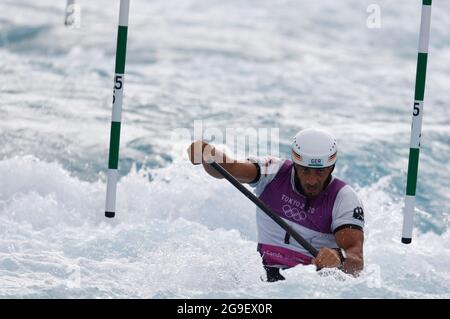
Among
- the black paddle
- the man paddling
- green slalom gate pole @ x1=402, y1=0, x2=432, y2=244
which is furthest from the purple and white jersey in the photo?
green slalom gate pole @ x1=402, y1=0, x2=432, y2=244

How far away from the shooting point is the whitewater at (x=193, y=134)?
289 inches

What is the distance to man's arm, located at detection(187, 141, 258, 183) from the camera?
21.9 feet

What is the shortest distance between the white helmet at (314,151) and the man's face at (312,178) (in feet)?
0.17

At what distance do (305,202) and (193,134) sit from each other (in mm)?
5989

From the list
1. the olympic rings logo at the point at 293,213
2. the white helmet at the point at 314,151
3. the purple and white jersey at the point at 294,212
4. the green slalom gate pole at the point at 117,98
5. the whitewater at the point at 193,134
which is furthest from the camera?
the green slalom gate pole at the point at 117,98

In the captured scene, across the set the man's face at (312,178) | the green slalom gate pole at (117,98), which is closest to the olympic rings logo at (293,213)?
the man's face at (312,178)

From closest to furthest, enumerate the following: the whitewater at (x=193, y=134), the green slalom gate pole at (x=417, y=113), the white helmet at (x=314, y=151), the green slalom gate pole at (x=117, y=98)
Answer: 1. the white helmet at (x=314, y=151)
2. the whitewater at (x=193, y=134)
3. the green slalom gate pole at (x=117, y=98)
4. the green slalom gate pole at (x=417, y=113)

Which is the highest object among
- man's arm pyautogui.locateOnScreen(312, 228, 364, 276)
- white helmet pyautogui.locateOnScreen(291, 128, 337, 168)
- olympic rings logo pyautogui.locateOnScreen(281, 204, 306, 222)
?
white helmet pyautogui.locateOnScreen(291, 128, 337, 168)

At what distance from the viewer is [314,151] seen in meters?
6.64

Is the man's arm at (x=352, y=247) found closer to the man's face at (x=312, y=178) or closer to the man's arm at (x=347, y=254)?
the man's arm at (x=347, y=254)

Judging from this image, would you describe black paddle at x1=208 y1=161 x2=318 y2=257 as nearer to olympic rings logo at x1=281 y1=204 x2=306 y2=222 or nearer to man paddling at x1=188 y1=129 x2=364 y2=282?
man paddling at x1=188 y1=129 x2=364 y2=282

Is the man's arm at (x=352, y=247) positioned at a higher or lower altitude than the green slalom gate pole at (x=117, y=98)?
lower

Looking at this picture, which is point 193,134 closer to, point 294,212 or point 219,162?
point 294,212
